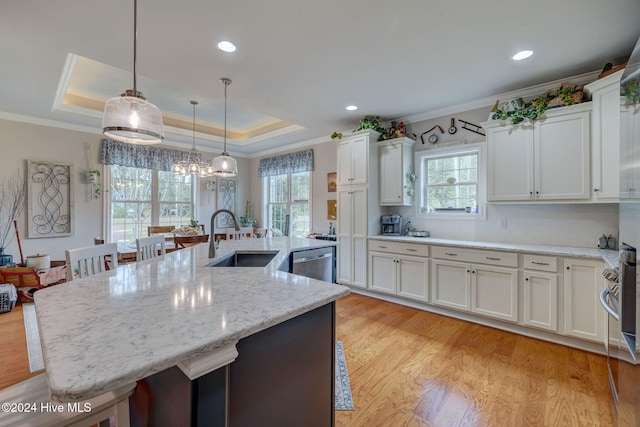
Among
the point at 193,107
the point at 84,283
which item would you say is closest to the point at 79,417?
the point at 84,283

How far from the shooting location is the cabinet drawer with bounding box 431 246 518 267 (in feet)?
9.25

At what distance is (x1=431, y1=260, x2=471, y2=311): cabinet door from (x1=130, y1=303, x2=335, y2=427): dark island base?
2413 mm

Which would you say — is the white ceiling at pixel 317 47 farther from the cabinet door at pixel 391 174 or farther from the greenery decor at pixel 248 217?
the greenery decor at pixel 248 217

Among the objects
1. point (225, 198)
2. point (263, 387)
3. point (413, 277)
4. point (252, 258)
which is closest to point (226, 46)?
point (252, 258)

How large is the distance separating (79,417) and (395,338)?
247cm

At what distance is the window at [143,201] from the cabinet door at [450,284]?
4.83 meters

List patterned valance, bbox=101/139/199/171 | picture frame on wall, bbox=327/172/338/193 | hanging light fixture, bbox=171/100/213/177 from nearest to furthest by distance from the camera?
hanging light fixture, bbox=171/100/213/177 < patterned valance, bbox=101/139/199/171 < picture frame on wall, bbox=327/172/338/193

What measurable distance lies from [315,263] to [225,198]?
4231 mm

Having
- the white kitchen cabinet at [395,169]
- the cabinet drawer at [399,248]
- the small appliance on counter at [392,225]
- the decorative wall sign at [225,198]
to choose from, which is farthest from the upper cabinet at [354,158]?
the decorative wall sign at [225,198]

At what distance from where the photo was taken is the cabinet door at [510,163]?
292 centimetres

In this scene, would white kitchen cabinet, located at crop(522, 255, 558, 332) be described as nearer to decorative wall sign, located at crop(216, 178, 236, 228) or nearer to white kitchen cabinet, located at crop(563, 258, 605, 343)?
white kitchen cabinet, located at crop(563, 258, 605, 343)

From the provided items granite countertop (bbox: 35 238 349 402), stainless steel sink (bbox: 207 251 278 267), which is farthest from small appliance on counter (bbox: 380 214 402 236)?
granite countertop (bbox: 35 238 349 402)

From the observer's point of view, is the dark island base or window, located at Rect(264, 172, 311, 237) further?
window, located at Rect(264, 172, 311, 237)

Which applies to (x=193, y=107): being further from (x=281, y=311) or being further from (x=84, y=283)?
(x=281, y=311)
